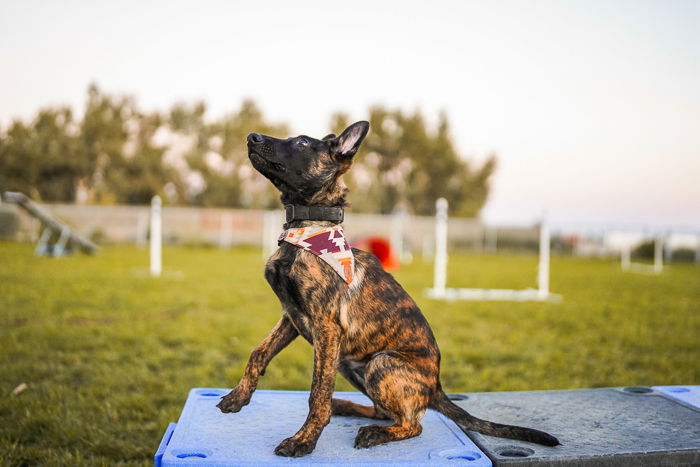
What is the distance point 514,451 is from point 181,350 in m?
4.13

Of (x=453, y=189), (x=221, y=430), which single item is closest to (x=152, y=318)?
(x=221, y=430)

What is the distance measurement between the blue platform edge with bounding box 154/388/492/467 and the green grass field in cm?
75

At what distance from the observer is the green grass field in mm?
3758

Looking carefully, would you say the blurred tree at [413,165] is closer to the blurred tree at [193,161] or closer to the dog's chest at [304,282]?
the blurred tree at [193,161]

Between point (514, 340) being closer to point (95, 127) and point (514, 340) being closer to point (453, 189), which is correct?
point (95, 127)

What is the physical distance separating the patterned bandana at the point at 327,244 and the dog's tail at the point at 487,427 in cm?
79

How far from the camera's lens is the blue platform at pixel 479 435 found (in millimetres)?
2371

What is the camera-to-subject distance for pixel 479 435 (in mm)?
2748

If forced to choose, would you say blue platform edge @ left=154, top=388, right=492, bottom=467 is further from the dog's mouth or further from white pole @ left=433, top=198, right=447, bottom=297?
white pole @ left=433, top=198, right=447, bottom=297

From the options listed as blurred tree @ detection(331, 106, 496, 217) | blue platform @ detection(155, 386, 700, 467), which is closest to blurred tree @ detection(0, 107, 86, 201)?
blurred tree @ detection(331, 106, 496, 217)

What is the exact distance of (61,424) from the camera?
3668 millimetres

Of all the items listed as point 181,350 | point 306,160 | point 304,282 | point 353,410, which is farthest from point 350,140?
point 181,350

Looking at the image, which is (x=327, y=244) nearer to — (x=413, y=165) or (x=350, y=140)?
(x=350, y=140)

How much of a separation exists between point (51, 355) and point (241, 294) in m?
4.78
